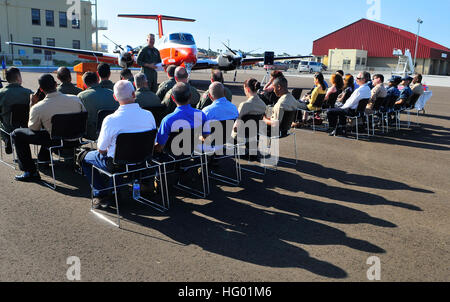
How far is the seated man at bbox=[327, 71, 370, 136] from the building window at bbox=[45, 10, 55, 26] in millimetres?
46954

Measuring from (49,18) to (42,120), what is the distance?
48100 mm

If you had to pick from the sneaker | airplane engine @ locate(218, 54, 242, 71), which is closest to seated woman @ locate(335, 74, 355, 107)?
the sneaker

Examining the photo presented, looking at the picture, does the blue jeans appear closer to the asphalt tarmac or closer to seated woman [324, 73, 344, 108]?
the asphalt tarmac

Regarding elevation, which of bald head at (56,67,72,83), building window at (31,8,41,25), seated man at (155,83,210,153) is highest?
building window at (31,8,41,25)

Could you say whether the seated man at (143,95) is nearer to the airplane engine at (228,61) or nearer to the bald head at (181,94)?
the bald head at (181,94)

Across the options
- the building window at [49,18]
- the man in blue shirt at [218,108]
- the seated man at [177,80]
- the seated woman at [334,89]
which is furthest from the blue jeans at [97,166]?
the building window at [49,18]

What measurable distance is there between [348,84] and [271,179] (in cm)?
529

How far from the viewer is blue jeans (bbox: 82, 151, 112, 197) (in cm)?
423

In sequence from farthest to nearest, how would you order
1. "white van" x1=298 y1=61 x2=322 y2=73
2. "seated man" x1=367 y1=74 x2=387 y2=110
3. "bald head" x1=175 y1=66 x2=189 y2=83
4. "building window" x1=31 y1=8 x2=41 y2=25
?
"white van" x1=298 y1=61 x2=322 y2=73, "building window" x1=31 y1=8 x2=41 y2=25, "seated man" x1=367 y1=74 x2=387 y2=110, "bald head" x1=175 y1=66 x2=189 y2=83

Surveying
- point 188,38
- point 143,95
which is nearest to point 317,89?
point 143,95

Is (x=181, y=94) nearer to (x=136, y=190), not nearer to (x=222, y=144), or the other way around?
(x=222, y=144)

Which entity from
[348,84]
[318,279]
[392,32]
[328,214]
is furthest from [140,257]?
[392,32]

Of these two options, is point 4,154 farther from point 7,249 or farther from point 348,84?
point 348,84
